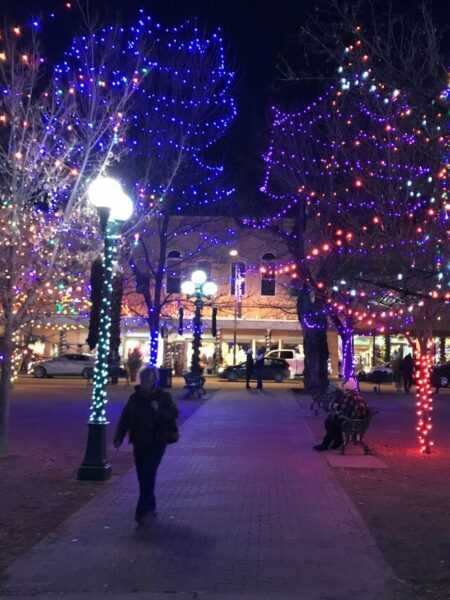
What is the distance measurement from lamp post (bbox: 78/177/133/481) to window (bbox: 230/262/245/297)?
97.5ft

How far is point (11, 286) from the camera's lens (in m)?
10.6

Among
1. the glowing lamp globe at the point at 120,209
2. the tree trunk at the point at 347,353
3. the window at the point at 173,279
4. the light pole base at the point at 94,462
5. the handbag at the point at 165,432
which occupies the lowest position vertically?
the light pole base at the point at 94,462

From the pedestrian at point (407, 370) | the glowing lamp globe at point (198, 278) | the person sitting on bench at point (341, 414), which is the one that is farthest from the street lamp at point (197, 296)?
the person sitting on bench at point (341, 414)

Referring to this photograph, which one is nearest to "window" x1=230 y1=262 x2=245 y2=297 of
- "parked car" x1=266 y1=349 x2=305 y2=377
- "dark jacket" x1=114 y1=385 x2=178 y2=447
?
"parked car" x1=266 y1=349 x2=305 y2=377

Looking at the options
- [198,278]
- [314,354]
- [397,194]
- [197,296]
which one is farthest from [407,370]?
[397,194]

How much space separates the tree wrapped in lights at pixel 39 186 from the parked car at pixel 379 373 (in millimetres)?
27966

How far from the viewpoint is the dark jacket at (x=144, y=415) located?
6898 millimetres

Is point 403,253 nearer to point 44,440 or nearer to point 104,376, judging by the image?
point 104,376

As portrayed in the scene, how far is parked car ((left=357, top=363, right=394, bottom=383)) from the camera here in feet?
126

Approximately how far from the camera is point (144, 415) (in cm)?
694

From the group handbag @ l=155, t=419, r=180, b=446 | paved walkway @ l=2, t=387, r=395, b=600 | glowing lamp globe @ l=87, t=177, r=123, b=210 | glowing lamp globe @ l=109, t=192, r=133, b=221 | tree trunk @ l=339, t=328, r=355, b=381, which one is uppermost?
glowing lamp globe @ l=87, t=177, r=123, b=210

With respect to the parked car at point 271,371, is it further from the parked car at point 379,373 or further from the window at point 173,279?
the window at point 173,279

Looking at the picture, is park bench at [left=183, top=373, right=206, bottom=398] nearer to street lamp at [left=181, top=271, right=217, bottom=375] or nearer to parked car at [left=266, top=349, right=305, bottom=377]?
street lamp at [left=181, top=271, right=217, bottom=375]

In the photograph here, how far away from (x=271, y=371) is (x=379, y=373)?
5.95m
